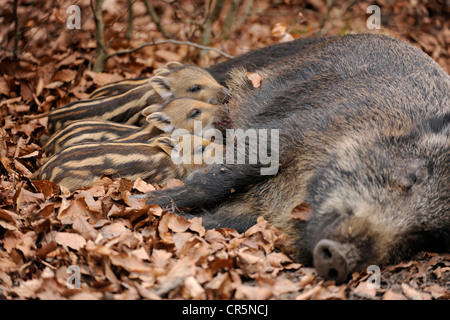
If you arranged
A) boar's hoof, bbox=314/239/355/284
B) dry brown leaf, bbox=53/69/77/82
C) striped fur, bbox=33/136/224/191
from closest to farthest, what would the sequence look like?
boar's hoof, bbox=314/239/355/284
striped fur, bbox=33/136/224/191
dry brown leaf, bbox=53/69/77/82

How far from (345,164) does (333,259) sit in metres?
0.81

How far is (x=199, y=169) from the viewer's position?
14.3 feet

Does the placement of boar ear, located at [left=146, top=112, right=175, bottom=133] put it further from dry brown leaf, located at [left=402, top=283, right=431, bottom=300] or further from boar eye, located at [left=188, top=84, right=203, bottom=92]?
dry brown leaf, located at [left=402, top=283, right=431, bottom=300]

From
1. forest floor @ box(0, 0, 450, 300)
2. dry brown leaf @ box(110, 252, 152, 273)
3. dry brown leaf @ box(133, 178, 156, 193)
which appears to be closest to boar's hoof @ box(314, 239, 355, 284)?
forest floor @ box(0, 0, 450, 300)

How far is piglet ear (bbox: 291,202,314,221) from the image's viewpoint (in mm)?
3527

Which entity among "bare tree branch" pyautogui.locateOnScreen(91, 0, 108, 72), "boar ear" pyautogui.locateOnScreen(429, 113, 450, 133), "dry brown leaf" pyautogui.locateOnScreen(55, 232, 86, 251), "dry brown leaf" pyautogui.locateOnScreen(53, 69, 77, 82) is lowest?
"dry brown leaf" pyautogui.locateOnScreen(55, 232, 86, 251)

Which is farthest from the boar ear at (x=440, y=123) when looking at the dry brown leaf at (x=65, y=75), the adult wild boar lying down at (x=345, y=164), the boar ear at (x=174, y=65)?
the dry brown leaf at (x=65, y=75)

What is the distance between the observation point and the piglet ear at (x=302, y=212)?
3.53 metres

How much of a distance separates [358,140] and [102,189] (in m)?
1.93

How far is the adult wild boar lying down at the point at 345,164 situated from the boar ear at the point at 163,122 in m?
0.60

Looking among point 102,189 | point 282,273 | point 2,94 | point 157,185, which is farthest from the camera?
point 2,94

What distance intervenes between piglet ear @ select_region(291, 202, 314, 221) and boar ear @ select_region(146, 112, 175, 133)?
5.25ft
